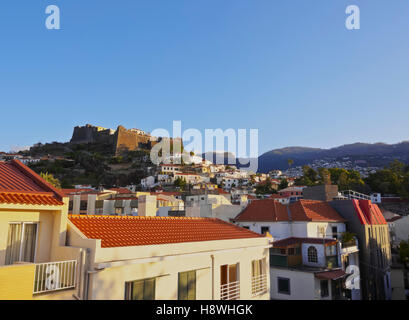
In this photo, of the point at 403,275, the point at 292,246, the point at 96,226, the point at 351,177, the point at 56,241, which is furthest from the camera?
the point at 351,177

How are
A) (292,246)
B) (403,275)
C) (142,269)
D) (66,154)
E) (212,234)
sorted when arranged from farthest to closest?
(66,154)
(403,275)
(292,246)
(212,234)
(142,269)

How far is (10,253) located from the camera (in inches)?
287

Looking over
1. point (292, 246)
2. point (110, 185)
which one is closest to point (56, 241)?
point (292, 246)

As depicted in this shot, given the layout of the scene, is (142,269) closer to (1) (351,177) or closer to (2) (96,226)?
(2) (96,226)

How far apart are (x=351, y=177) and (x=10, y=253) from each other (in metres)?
89.1

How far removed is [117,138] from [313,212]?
11535 centimetres

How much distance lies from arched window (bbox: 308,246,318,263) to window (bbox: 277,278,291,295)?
2684 mm

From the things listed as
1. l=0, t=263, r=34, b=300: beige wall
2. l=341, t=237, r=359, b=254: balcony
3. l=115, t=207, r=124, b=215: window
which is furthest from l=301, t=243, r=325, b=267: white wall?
l=115, t=207, r=124, b=215: window

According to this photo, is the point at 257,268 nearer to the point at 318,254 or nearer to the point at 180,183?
the point at 318,254

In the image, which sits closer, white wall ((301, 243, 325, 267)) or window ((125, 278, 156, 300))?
window ((125, 278, 156, 300))

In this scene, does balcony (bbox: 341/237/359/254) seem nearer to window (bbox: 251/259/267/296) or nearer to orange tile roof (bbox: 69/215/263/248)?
window (bbox: 251/259/267/296)

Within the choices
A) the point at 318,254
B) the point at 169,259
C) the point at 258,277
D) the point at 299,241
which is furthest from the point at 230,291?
the point at 299,241

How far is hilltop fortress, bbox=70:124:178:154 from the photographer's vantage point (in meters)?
132

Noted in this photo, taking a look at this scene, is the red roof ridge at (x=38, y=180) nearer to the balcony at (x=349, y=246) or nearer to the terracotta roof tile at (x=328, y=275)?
the terracotta roof tile at (x=328, y=275)
